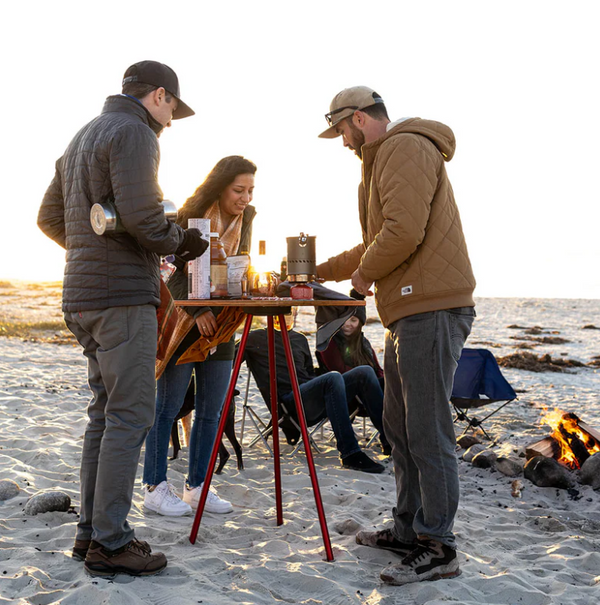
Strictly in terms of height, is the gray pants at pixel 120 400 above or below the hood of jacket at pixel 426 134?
below

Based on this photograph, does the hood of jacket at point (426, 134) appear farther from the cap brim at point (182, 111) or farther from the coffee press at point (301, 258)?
the cap brim at point (182, 111)

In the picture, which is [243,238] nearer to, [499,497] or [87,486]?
[87,486]

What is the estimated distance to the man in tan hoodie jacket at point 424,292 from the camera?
2.62 metres

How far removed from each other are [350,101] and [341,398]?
2.68 m

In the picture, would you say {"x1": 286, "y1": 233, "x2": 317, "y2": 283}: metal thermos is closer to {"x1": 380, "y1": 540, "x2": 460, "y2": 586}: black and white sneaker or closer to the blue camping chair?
{"x1": 380, "y1": 540, "x2": 460, "y2": 586}: black and white sneaker

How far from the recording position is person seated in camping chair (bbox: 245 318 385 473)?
4.78 meters

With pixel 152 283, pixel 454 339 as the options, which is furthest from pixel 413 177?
pixel 152 283

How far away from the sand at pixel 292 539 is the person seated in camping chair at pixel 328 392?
7.8 inches

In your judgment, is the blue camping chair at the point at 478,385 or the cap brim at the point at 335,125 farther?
the blue camping chair at the point at 478,385

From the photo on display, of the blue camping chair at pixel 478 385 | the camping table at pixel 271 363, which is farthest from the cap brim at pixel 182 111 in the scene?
the blue camping chair at pixel 478 385

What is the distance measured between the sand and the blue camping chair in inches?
17.2

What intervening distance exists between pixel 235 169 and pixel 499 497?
2.80m

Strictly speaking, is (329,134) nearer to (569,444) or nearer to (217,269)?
(217,269)

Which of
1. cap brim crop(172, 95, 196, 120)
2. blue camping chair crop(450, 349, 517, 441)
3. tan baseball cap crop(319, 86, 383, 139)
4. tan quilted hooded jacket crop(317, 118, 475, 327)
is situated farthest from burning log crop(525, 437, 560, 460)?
cap brim crop(172, 95, 196, 120)
